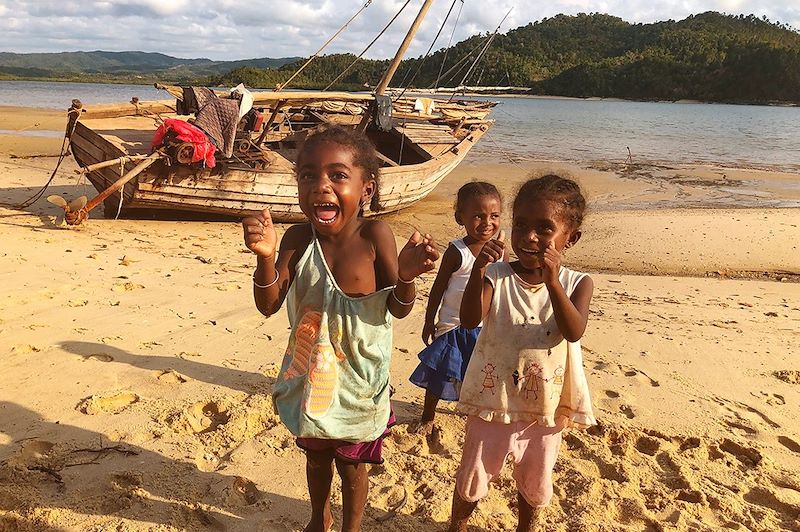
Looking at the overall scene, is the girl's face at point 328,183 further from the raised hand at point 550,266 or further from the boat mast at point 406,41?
the boat mast at point 406,41

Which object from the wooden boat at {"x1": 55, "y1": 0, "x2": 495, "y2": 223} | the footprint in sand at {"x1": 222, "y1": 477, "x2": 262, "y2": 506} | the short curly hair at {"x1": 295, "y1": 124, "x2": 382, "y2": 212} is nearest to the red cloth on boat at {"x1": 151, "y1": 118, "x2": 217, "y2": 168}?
the wooden boat at {"x1": 55, "y1": 0, "x2": 495, "y2": 223}

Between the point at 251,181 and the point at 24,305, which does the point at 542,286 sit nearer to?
the point at 24,305

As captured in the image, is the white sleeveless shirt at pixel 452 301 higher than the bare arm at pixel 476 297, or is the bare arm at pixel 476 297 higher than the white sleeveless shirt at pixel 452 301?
the bare arm at pixel 476 297

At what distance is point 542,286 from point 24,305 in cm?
396

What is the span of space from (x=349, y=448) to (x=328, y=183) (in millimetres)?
895

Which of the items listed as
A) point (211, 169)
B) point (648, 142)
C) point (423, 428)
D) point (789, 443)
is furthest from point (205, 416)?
point (648, 142)

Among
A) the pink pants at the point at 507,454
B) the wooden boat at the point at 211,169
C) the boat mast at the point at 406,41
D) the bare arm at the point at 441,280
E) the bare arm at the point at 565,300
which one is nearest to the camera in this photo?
the bare arm at the point at 565,300

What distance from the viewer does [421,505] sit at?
258cm

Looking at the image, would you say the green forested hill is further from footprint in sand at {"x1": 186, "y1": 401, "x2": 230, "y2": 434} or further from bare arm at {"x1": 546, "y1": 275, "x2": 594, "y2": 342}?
bare arm at {"x1": 546, "y1": 275, "x2": 594, "y2": 342}

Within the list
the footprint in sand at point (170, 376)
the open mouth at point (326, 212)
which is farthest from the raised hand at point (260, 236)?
the footprint in sand at point (170, 376)

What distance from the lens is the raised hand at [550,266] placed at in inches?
74.5

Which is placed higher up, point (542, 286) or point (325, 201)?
point (325, 201)

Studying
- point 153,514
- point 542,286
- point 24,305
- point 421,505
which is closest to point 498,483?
point 421,505

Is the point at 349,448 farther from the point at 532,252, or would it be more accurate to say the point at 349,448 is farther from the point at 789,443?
the point at 789,443
